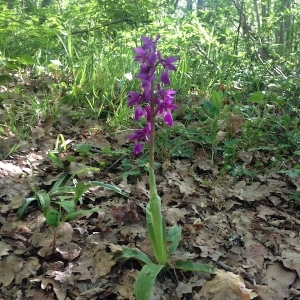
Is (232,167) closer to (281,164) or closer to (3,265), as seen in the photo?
(281,164)

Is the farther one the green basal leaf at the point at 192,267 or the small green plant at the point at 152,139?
the green basal leaf at the point at 192,267

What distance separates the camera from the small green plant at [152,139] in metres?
1.38

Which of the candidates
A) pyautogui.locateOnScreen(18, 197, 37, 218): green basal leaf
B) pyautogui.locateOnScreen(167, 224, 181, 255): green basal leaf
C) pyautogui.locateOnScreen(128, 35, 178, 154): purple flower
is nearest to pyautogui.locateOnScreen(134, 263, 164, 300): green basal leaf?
pyautogui.locateOnScreen(167, 224, 181, 255): green basal leaf

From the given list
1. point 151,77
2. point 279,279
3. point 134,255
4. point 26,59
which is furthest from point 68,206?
point 26,59

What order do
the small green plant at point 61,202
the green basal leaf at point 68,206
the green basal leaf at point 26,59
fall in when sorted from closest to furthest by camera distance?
the small green plant at point 61,202 < the green basal leaf at point 68,206 < the green basal leaf at point 26,59

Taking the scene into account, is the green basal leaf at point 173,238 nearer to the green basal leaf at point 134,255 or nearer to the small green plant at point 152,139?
the small green plant at point 152,139

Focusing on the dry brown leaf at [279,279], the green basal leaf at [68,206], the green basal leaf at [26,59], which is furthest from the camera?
the green basal leaf at [26,59]

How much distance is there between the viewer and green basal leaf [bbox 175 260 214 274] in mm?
1562

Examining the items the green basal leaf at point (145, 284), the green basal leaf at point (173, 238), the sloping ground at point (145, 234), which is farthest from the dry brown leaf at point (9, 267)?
the green basal leaf at point (173, 238)

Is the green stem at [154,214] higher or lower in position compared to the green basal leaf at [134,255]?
higher

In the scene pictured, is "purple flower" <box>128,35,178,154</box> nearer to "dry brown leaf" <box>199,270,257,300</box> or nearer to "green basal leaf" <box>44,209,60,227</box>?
"green basal leaf" <box>44,209,60,227</box>

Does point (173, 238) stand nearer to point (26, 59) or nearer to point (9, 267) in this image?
point (9, 267)

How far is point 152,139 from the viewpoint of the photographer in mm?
1462

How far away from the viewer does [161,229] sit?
1.49 metres
